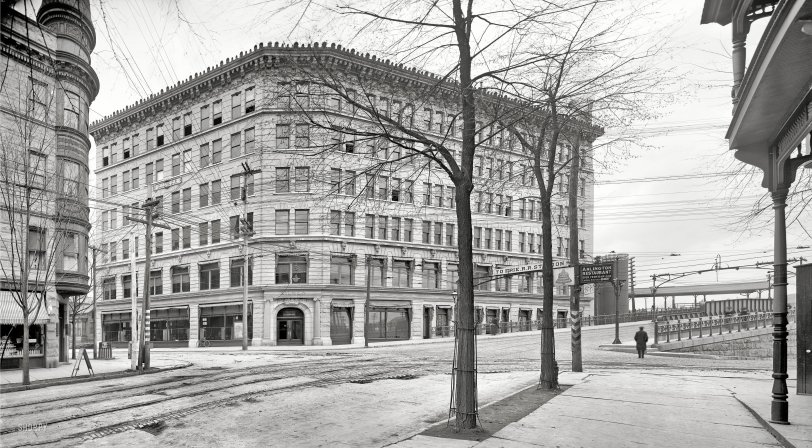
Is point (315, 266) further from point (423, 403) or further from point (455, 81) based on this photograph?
point (455, 81)

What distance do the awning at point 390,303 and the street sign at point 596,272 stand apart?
30672 millimetres

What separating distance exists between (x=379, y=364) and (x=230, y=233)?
25973 millimetres

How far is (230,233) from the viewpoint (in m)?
47.0

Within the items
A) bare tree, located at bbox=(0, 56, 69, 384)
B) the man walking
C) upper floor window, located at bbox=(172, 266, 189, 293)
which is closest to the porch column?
the man walking

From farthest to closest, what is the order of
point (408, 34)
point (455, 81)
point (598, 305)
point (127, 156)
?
point (598, 305) → point (127, 156) → point (455, 81) → point (408, 34)

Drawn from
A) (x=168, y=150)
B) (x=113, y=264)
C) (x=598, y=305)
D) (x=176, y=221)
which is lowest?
(x=598, y=305)

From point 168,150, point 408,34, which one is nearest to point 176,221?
point 168,150

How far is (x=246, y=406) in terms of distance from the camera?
44.1 feet

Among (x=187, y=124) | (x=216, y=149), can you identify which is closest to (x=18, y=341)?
(x=216, y=149)

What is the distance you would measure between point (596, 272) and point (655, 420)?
924cm

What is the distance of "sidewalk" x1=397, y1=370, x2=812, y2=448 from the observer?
9023 mm

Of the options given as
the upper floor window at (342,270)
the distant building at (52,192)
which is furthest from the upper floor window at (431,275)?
the distant building at (52,192)

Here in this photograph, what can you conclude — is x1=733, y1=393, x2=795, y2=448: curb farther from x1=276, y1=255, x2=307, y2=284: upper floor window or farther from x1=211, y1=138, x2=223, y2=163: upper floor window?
x1=211, y1=138, x2=223, y2=163: upper floor window

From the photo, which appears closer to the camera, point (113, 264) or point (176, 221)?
point (176, 221)
